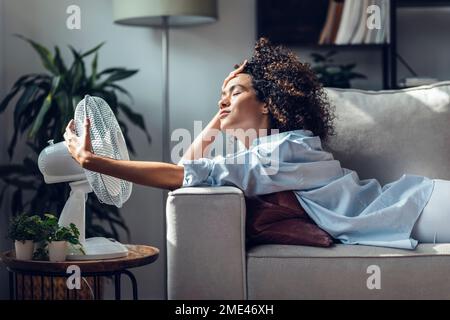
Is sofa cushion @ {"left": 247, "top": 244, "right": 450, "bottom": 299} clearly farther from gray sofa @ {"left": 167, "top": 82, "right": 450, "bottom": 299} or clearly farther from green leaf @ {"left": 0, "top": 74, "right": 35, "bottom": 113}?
green leaf @ {"left": 0, "top": 74, "right": 35, "bottom": 113}

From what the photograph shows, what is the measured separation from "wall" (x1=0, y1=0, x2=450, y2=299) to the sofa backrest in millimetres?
1009

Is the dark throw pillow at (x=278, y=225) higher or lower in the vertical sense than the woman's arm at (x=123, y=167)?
lower

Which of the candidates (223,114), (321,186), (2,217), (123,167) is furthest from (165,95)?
(123,167)

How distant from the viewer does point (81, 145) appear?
6.86ft

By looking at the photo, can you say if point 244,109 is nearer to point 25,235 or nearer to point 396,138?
point 396,138

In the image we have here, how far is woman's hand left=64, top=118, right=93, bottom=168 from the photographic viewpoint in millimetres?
2066

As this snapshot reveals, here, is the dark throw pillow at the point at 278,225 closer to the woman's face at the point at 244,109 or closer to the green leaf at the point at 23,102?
the woman's face at the point at 244,109

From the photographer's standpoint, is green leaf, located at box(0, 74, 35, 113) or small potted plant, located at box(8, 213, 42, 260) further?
green leaf, located at box(0, 74, 35, 113)

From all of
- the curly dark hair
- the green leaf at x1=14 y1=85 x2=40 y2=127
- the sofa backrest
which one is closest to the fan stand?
the curly dark hair

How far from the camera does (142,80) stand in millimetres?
3639

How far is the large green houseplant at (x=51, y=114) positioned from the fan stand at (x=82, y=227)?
0.86 m

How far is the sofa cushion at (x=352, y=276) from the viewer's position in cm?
207

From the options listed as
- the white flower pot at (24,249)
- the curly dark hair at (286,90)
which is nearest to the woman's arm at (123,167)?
the white flower pot at (24,249)
